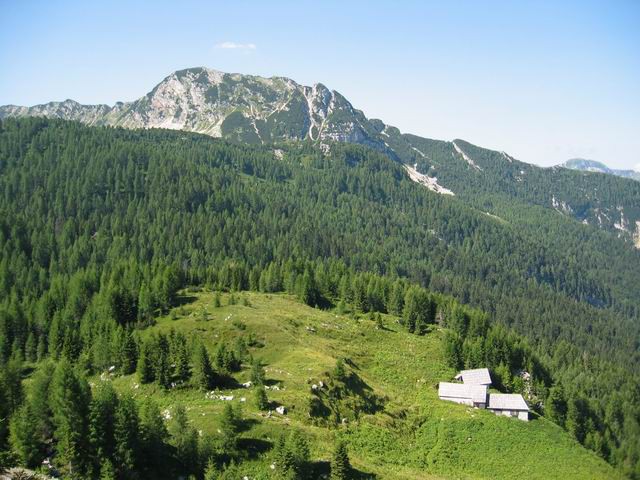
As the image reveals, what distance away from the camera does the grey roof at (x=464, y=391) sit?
7956 cm

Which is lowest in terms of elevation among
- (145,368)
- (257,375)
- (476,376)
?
(476,376)

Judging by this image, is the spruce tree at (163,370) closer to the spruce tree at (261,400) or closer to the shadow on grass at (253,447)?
the spruce tree at (261,400)

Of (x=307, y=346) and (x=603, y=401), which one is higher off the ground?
(x=307, y=346)

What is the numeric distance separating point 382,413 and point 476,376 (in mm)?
23110

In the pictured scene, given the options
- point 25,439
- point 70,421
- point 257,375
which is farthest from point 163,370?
point 25,439

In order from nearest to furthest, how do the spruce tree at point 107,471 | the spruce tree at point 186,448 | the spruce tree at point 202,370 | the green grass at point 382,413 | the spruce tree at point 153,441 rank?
1. the spruce tree at point 107,471
2. the spruce tree at point 153,441
3. the spruce tree at point 186,448
4. the green grass at point 382,413
5. the spruce tree at point 202,370

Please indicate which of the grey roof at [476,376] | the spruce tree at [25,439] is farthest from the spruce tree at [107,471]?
the grey roof at [476,376]

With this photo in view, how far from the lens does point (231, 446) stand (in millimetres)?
52406

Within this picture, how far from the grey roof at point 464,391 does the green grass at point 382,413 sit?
206cm

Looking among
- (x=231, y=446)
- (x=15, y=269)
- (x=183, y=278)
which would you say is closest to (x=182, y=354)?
(x=231, y=446)

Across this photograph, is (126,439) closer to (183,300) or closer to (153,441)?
(153,441)

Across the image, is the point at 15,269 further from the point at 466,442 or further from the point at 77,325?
the point at 466,442

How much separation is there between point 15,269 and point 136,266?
42486 millimetres

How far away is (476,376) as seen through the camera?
286 ft
